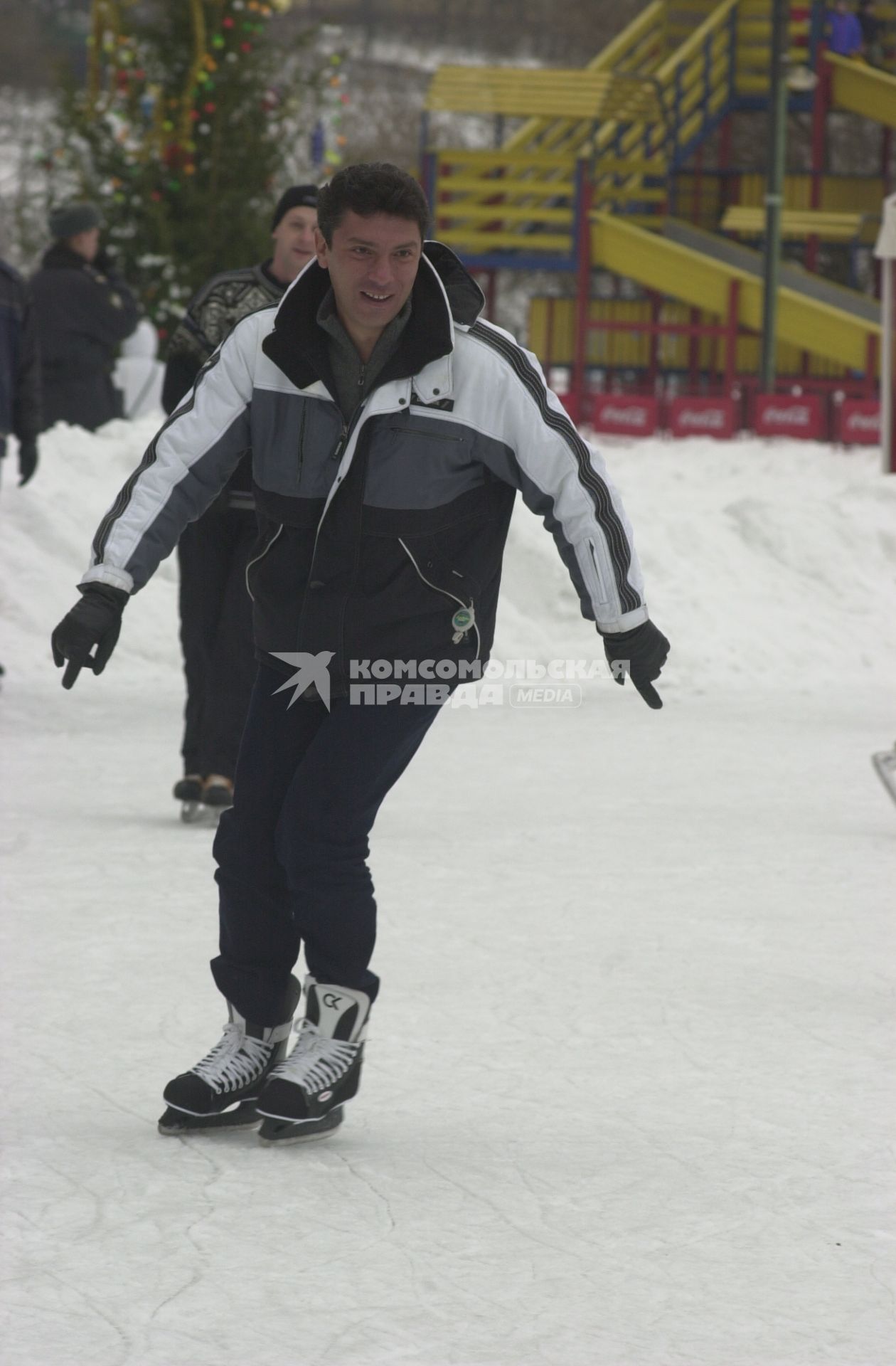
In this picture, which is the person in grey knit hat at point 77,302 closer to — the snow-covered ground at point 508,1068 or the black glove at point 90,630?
the snow-covered ground at point 508,1068

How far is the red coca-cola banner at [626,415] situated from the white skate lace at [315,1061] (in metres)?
14.5

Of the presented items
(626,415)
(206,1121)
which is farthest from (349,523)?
(626,415)

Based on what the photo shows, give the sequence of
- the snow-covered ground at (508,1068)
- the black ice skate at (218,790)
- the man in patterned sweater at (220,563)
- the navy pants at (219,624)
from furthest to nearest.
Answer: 1. the black ice skate at (218,790)
2. the navy pants at (219,624)
3. the man in patterned sweater at (220,563)
4. the snow-covered ground at (508,1068)

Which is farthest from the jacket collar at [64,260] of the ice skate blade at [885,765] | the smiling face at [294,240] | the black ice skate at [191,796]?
the ice skate blade at [885,765]

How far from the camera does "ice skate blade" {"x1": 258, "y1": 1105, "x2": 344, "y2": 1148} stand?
10.4 ft

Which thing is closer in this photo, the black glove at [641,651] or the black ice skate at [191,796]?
the black glove at [641,651]

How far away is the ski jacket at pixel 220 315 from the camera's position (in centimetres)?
529

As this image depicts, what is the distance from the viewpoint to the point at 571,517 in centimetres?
309

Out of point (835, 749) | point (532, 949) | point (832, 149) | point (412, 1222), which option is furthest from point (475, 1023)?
point (832, 149)

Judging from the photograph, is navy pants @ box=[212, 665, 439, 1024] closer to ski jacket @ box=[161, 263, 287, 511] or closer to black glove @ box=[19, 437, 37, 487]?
ski jacket @ box=[161, 263, 287, 511]

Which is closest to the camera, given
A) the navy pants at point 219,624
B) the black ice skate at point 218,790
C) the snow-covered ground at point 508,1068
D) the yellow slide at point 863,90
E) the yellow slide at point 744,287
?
the snow-covered ground at point 508,1068

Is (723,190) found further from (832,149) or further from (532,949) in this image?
(532,949)

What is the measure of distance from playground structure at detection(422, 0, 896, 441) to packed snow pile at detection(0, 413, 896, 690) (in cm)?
774

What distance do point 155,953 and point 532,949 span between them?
0.84 m
